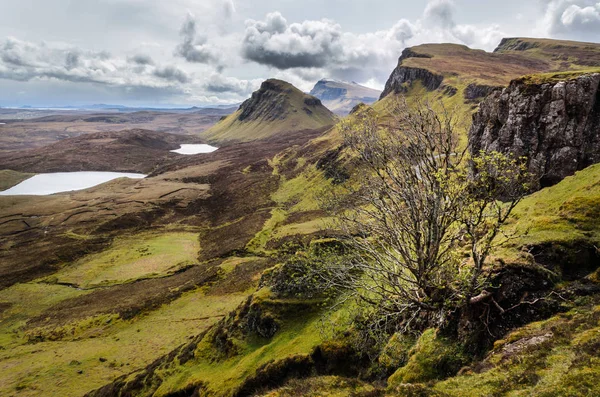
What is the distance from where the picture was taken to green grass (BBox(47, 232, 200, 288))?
63438 millimetres

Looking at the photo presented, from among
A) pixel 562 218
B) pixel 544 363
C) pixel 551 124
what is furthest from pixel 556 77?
pixel 544 363

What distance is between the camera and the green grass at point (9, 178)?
180 m

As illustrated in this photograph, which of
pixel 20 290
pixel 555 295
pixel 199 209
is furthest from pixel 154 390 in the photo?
pixel 199 209

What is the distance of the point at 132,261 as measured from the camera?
70.9m

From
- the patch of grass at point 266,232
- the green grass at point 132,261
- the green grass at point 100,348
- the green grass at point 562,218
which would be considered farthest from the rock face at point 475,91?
the green grass at point 100,348

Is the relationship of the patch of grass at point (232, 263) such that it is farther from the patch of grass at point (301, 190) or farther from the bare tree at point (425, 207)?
the bare tree at point (425, 207)

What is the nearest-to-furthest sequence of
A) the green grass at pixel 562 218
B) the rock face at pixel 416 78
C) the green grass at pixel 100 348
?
the green grass at pixel 562 218, the green grass at pixel 100 348, the rock face at pixel 416 78

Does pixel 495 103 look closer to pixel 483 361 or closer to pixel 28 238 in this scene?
pixel 483 361

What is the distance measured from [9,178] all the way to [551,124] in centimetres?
26333

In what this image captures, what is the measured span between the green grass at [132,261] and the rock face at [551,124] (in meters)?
62.5

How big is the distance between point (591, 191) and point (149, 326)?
50.1 metres

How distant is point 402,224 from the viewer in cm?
1429

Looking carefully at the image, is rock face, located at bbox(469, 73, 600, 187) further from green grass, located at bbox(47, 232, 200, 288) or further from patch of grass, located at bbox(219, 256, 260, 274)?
green grass, located at bbox(47, 232, 200, 288)

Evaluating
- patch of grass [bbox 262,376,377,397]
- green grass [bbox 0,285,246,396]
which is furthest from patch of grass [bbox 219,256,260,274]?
patch of grass [bbox 262,376,377,397]
